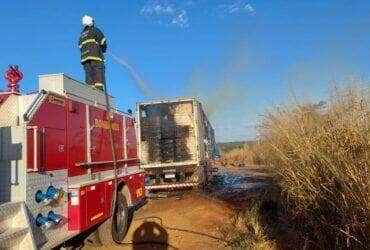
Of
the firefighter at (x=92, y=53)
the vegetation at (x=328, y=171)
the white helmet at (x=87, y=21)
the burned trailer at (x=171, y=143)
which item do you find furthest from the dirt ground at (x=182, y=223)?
the white helmet at (x=87, y=21)

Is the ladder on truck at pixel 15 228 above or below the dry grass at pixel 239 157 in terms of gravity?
below

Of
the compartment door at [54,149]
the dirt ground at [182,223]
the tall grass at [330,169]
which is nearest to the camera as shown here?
the tall grass at [330,169]

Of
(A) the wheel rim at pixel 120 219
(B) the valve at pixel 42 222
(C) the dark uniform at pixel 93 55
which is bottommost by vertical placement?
(A) the wheel rim at pixel 120 219

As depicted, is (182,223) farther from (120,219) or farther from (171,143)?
(171,143)

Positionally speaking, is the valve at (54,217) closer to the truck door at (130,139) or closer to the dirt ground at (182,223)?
the dirt ground at (182,223)

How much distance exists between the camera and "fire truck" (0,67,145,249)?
4.95 meters

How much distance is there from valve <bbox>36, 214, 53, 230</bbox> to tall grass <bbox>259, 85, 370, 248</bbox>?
11.5 feet

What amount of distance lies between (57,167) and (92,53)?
379cm

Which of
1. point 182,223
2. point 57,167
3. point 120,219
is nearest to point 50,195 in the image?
point 57,167

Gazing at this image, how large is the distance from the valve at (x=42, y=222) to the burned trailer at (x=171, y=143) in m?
9.48

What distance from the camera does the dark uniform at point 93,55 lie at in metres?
8.83

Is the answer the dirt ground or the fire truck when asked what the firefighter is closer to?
the fire truck

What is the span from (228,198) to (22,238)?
29.3ft

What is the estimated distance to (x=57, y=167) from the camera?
5711 mm
